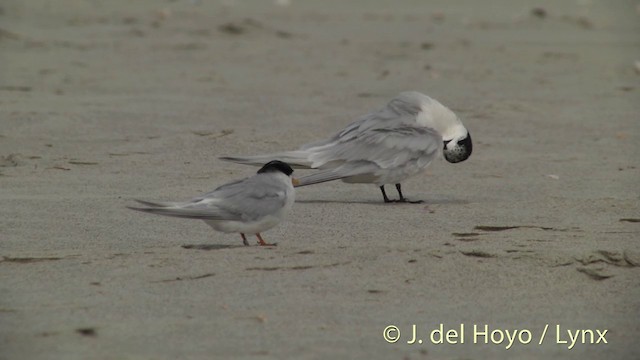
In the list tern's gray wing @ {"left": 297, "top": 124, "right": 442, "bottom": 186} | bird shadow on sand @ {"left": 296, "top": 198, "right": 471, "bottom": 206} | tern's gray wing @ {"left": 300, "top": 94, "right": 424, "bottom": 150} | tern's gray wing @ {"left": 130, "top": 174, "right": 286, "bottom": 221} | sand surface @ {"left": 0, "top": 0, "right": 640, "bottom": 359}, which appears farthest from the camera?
tern's gray wing @ {"left": 300, "top": 94, "right": 424, "bottom": 150}

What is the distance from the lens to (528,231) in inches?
202

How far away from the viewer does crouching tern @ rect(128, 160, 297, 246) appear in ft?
14.9

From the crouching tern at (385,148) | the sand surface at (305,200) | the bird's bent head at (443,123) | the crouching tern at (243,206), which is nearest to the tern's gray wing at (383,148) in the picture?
the crouching tern at (385,148)

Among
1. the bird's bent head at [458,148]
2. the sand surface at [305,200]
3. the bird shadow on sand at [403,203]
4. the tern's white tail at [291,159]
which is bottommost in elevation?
the bird shadow on sand at [403,203]

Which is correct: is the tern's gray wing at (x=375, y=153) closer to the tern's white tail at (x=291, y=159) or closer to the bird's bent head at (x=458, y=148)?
the tern's white tail at (x=291, y=159)

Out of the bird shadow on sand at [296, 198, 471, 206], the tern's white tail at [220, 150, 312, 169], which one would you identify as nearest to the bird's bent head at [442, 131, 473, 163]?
the bird shadow on sand at [296, 198, 471, 206]

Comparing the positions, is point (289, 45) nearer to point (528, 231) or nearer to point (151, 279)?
point (528, 231)

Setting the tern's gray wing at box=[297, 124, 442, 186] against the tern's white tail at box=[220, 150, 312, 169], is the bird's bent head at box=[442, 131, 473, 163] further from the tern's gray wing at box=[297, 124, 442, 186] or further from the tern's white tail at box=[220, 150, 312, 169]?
the tern's white tail at box=[220, 150, 312, 169]

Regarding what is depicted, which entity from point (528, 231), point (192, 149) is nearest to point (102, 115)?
point (192, 149)

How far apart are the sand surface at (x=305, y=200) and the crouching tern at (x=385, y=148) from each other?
6.4 inches

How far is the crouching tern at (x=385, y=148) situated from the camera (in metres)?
6.01

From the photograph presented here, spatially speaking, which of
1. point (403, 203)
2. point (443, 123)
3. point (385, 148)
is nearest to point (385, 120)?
point (385, 148)

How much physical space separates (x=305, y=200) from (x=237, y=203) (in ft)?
4.50

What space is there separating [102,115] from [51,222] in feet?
9.21
